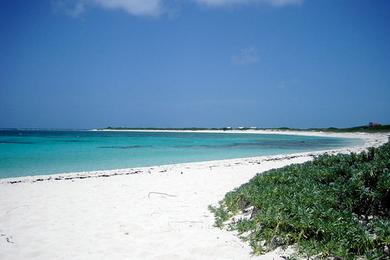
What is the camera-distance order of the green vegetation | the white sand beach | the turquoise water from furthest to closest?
1. the turquoise water
2. the white sand beach
3. the green vegetation

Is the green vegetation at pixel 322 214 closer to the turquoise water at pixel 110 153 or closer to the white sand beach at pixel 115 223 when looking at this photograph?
the white sand beach at pixel 115 223

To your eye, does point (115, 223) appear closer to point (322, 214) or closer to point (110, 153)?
point (322, 214)

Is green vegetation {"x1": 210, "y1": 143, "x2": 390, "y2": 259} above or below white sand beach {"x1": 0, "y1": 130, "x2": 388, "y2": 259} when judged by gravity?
above

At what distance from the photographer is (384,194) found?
5.27 meters

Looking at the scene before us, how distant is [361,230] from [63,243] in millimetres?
4731

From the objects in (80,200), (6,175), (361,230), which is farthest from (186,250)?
(6,175)

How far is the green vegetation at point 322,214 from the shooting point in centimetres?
406

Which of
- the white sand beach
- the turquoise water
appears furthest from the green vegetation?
the turquoise water

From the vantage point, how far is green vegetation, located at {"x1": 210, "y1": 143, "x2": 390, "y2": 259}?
13.3 feet

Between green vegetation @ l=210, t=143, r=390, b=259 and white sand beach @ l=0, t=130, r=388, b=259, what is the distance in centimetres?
38

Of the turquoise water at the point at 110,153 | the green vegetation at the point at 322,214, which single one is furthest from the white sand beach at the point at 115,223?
the turquoise water at the point at 110,153

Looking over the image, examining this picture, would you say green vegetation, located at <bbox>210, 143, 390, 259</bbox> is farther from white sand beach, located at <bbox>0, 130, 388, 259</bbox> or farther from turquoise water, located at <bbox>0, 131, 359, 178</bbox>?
turquoise water, located at <bbox>0, 131, 359, 178</bbox>

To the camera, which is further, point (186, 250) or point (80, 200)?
point (80, 200)

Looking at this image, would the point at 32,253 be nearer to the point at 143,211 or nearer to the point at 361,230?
the point at 143,211
